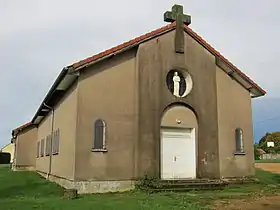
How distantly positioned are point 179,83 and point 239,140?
4.85 metres

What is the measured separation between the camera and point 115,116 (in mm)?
17250

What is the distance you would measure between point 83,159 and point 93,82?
3500 mm

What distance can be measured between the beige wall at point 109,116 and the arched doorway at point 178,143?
5.97 feet

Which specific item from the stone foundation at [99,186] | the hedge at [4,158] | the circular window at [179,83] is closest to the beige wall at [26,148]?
the stone foundation at [99,186]

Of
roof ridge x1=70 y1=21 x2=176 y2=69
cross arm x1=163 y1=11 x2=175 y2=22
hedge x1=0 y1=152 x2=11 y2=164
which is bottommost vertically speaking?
hedge x1=0 y1=152 x2=11 y2=164

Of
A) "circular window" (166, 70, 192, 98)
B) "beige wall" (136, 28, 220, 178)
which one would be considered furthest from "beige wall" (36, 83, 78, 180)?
"circular window" (166, 70, 192, 98)

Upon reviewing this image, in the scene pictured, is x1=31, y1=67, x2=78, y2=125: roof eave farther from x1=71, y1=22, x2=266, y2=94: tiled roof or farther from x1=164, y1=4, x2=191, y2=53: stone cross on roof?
x1=164, y1=4, x2=191, y2=53: stone cross on roof

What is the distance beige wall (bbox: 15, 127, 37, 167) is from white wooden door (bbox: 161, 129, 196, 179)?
62.9ft

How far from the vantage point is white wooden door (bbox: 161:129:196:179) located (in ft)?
59.9

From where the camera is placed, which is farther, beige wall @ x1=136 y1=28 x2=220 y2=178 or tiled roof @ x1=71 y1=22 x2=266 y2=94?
beige wall @ x1=136 y1=28 x2=220 y2=178

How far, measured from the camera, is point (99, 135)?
16891mm

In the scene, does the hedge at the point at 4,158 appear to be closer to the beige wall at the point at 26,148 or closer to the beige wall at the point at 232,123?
the beige wall at the point at 26,148

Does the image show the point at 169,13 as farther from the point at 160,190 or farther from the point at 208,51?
the point at 160,190

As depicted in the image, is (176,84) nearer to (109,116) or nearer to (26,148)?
(109,116)
